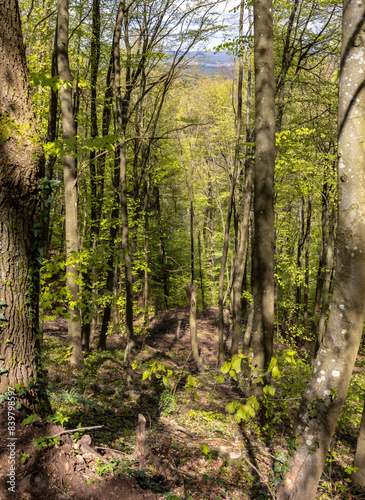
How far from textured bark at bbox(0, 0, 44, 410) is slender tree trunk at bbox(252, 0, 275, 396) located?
3.03 metres

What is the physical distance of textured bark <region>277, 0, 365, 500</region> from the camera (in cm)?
281

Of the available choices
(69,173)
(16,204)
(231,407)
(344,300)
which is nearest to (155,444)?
(231,407)

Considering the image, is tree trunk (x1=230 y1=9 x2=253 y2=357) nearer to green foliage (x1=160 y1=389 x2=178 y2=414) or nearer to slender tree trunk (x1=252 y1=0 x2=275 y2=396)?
green foliage (x1=160 y1=389 x2=178 y2=414)

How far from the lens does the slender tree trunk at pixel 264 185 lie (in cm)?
421

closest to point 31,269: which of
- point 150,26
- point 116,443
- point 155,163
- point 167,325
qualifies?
point 116,443

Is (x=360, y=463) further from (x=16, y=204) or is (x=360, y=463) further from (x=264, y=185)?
(x=16, y=204)

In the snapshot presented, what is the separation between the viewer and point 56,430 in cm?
250

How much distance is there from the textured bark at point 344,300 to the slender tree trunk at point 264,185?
4.26 ft

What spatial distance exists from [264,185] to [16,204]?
330cm

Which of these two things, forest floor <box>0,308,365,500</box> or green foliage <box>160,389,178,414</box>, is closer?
forest floor <box>0,308,365,500</box>

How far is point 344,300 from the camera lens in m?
2.88

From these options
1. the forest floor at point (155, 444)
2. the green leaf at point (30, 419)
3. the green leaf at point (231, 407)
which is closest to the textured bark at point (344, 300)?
the forest floor at point (155, 444)

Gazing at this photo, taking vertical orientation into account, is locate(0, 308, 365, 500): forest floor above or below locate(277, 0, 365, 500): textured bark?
below

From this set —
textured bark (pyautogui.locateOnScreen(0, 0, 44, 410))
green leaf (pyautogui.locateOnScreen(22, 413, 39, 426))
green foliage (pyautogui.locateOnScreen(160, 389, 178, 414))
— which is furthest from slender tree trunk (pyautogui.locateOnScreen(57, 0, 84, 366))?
green leaf (pyautogui.locateOnScreen(22, 413, 39, 426))
